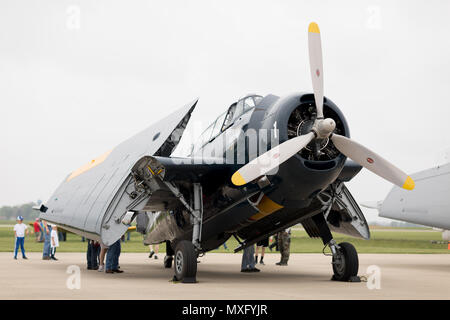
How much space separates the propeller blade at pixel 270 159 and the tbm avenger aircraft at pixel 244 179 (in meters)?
0.02

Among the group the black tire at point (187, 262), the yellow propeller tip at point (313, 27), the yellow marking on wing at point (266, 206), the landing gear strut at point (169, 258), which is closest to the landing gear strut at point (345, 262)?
the yellow marking on wing at point (266, 206)

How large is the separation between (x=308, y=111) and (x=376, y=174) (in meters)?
2.06

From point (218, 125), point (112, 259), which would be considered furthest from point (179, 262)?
point (112, 259)

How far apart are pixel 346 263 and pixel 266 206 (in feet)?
8.26

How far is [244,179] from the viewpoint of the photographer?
10781 millimetres

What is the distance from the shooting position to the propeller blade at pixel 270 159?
10.5 m

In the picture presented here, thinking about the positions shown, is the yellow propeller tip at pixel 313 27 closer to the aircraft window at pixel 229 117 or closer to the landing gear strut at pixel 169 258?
the aircraft window at pixel 229 117

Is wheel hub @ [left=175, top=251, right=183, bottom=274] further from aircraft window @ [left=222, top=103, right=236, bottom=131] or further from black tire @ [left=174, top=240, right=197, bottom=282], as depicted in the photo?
aircraft window @ [left=222, top=103, right=236, bottom=131]

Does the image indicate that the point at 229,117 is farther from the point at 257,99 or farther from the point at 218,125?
the point at 257,99

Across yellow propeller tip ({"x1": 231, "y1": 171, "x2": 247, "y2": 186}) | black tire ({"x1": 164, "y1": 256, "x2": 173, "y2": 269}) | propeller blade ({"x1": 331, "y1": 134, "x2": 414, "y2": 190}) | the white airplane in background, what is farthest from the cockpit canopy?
the white airplane in background

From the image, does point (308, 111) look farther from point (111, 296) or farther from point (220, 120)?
point (111, 296)

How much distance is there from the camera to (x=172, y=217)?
1628 cm

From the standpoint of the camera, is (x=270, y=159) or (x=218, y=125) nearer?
(x=270, y=159)

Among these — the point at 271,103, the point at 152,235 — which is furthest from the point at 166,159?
the point at 152,235
